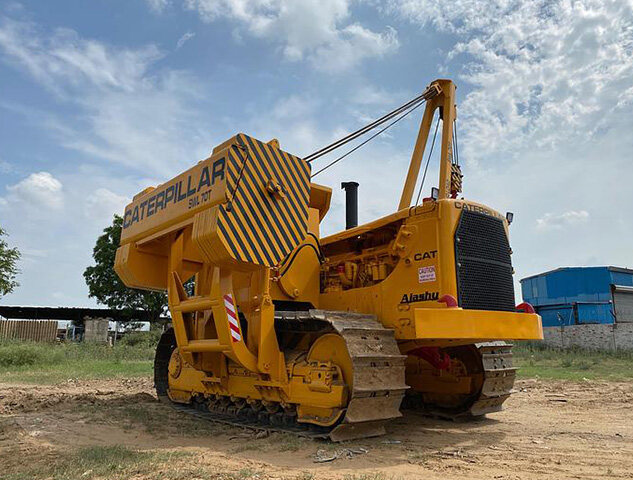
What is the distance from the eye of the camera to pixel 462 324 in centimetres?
595

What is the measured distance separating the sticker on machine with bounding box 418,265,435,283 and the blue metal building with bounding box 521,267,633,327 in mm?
27229

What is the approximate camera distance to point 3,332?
2405 cm

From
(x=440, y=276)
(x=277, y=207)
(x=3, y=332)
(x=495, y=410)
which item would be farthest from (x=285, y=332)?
(x=3, y=332)

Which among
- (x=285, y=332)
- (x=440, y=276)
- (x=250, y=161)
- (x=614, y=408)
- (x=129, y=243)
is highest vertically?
(x=250, y=161)

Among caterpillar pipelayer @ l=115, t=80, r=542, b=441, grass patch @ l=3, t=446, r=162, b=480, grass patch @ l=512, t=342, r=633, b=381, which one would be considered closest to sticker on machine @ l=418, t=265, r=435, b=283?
caterpillar pipelayer @ l=115, t=80, r=542, b=441

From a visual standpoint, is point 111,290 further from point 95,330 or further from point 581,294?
point 581,294

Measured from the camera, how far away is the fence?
24938mm

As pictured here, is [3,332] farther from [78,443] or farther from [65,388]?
[78,443]

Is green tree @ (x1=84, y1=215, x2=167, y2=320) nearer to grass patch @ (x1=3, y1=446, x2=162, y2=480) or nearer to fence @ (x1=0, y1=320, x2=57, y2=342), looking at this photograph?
fence @ (x1=0, y1=320, x2=57, y2=342)

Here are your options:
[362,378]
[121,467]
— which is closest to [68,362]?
[121,467]

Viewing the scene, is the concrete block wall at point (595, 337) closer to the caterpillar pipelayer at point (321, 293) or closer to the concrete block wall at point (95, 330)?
the caterpillar pipelayer at point (321, 293)

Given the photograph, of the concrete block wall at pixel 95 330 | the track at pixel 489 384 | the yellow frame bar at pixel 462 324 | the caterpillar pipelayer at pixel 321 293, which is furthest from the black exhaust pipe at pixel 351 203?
the concrete block wall at pixel 95 330

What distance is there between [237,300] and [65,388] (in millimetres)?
6095

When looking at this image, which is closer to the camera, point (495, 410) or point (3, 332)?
point (495, 410)
